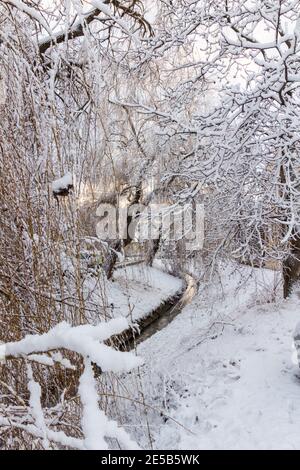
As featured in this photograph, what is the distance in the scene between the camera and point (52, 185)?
170 centimetres

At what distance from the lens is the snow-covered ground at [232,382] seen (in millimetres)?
3852

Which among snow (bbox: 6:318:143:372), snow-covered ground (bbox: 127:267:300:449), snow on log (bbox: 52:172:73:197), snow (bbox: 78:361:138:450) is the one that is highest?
snow on log (bbox: 52:172:73:197)

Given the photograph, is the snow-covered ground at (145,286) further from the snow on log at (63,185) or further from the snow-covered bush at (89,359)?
the snow-covered bush at (89,359)

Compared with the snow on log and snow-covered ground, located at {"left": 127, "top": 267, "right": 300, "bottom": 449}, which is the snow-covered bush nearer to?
the snow on log

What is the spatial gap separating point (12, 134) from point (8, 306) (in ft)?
2.40

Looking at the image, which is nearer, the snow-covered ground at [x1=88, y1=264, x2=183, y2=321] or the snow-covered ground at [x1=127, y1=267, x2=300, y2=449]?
the snow-covered ground at [x1=127, y1=267, x2=300, y2=449]

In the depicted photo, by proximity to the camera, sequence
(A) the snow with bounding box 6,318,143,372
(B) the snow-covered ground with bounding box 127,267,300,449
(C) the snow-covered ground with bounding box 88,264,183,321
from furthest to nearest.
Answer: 1. (C) the snow-covered ground with bounding box 88,264,183,321
2. (B) the snow-covered ground with bounding box 127,267,300,449
3. (A) the snow with bounding box 6,318,143,372

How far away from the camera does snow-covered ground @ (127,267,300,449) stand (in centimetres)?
385

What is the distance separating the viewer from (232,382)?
4.90 meters

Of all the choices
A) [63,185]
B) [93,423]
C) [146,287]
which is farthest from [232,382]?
[146,287]

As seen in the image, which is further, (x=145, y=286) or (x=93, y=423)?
(x=145, y=286)

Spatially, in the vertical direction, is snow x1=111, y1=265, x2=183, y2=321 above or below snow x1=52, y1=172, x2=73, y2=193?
below

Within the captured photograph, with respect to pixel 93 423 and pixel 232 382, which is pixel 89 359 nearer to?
pixel 93 423

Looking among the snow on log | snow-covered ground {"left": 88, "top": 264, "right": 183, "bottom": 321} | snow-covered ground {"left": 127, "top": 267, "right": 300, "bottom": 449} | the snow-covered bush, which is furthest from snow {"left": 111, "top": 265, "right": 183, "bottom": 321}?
the snow-covered bush
